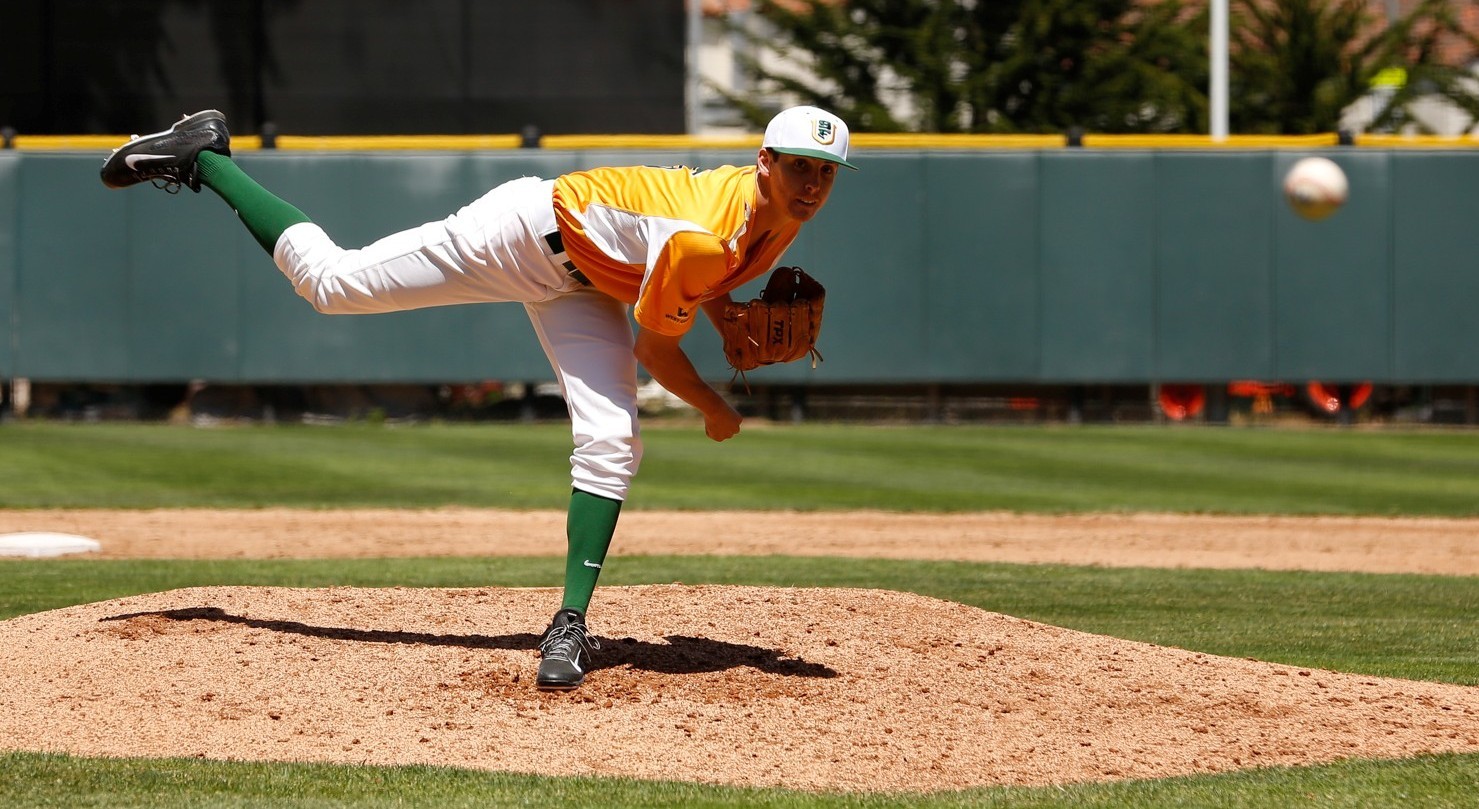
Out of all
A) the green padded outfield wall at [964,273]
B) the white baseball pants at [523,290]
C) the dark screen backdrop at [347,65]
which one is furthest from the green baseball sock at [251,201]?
the dark screen backdrop at [347,65]

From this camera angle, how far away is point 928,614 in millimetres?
5809

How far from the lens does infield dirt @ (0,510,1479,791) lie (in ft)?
13.8

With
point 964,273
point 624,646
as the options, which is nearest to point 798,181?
point 624,646

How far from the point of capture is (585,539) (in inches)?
188

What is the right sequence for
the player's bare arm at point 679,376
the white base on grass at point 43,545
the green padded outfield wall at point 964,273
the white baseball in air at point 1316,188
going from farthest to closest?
the green padded outfield wall at point 964,273
the white baseball in air at point 1316,188
the white base on grass at point 43,545
the player's bare arm at point 679,376

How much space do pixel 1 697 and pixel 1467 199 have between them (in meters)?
16.0

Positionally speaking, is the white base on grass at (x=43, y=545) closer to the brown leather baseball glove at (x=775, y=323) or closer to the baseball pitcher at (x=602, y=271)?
the baseball pitcher at (x=602, y=271)

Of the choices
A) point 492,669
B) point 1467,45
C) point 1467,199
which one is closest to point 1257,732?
point 492,669

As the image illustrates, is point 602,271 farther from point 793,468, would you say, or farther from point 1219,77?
point 1219,77

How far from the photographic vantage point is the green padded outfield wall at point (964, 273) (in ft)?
56.1

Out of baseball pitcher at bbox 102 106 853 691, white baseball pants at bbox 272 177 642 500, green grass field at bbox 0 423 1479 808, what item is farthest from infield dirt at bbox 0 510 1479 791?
white baseball pants at bbox 272 177 642 500

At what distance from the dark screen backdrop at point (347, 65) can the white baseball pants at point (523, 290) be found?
1454 centimetres

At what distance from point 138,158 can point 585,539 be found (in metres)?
1.89

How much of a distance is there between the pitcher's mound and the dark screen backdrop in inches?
546
